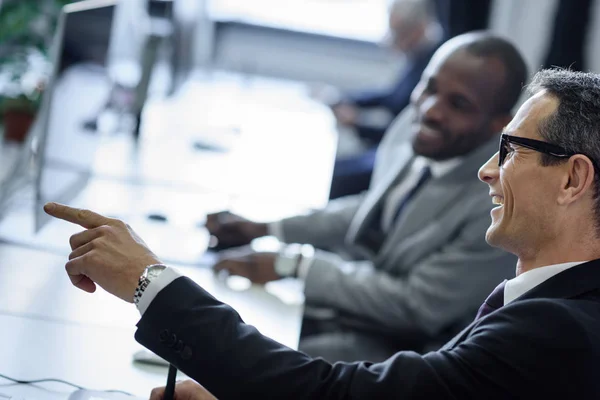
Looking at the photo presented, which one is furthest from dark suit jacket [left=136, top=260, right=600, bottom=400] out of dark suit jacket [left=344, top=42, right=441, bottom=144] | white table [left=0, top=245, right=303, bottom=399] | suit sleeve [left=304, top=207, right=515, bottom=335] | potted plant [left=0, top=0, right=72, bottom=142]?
dark suit jacket [left=344, top=42, right=441, bottom=144]

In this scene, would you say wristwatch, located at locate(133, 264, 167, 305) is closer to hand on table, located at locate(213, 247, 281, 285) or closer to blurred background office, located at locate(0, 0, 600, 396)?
blurred background office, located at locate(0, 0, 600, 396)

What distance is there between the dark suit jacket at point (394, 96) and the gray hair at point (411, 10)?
0.21 meters

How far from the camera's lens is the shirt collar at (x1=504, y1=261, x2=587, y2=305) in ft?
4.26

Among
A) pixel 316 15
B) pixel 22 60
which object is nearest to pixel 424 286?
pixel 22 60

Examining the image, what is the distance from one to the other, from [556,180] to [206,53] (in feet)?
14.6

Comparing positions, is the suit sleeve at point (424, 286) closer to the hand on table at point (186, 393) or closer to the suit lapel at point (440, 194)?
the suit lapel at point (440, 194)

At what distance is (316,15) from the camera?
7324 millimetres

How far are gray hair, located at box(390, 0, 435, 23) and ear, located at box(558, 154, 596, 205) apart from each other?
3.99 meters

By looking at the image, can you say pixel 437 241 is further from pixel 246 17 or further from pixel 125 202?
pixel 246 17

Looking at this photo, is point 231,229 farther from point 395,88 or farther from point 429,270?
point 395,88

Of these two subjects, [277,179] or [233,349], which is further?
[277,179]

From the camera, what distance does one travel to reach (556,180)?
A: 1308 mm

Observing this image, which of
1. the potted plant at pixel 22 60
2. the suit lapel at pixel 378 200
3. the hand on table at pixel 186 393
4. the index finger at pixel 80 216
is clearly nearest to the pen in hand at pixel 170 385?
the hand on table at pixel 186 393

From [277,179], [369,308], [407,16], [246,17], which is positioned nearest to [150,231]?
[369,308]
